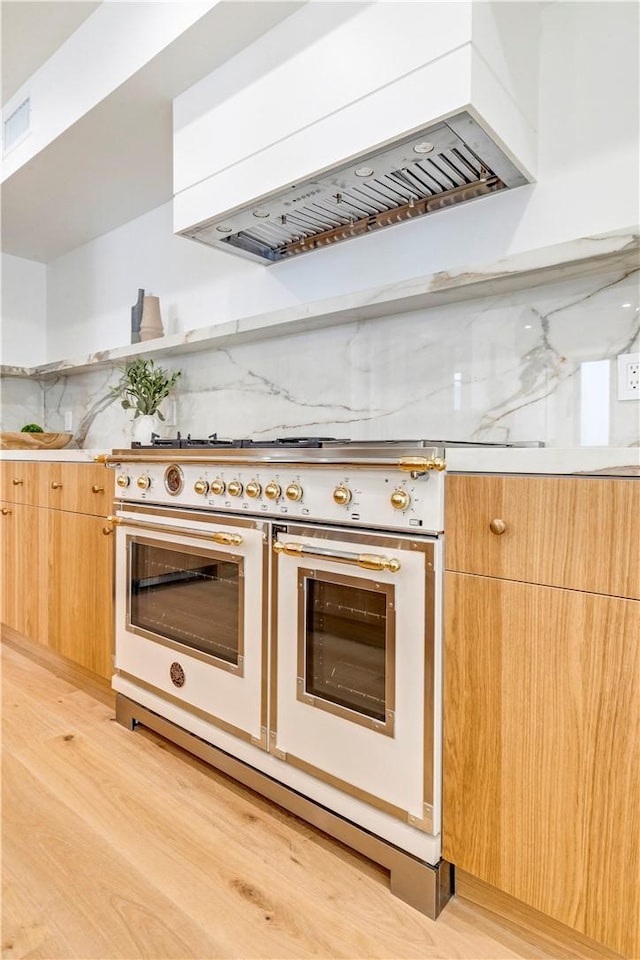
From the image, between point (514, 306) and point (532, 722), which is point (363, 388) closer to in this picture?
point (514, 306)

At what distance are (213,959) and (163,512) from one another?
42.0 inches

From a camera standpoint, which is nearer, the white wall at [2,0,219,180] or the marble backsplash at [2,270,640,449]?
the marble backsplash at [2,270,640,449]

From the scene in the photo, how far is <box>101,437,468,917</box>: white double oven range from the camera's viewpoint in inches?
43.8

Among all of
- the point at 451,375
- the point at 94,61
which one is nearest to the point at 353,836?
the point at 451,375

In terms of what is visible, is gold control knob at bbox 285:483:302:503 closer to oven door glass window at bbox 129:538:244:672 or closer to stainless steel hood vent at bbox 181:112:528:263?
oven door glass window at bbox 129:538:244:672

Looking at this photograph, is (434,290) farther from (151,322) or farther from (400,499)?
(151,322)

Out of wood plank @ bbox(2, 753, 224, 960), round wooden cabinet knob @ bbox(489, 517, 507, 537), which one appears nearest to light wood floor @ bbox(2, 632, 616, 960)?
wood plank @ bbox(2, 753, 224, 960)

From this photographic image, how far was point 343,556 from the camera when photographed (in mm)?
1224

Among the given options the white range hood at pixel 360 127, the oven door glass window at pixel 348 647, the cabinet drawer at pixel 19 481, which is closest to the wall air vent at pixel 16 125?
the white range hood at pixel 360 127

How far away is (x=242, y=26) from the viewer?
1.59 meters

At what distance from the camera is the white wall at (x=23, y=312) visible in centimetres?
346

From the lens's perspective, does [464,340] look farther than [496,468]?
Yes

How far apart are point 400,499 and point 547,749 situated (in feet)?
1.65

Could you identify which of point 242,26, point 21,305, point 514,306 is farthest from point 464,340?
point 21,305
